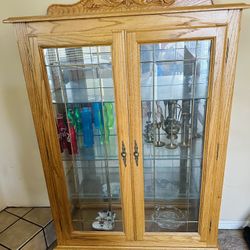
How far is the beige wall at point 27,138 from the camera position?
142 centimetres

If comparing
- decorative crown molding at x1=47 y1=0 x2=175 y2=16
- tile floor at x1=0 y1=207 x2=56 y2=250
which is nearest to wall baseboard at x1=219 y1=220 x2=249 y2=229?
tile floor at x1=0 y1=207 x2=56 y2=250

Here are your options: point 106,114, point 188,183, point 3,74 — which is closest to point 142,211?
point 188,183

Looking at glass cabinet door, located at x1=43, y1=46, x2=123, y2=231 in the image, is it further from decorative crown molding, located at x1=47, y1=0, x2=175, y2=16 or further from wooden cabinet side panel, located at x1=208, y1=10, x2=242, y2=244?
wooden cabinet side panel, located at x1=208, y1=10, x2=242, y2=244

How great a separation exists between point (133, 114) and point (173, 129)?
A: 292 mm

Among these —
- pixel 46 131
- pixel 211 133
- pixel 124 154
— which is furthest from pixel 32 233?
pixel 211 133

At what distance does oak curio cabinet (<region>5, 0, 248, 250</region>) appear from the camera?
102cm

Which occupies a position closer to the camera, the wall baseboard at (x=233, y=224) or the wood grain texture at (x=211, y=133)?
the wood grain texture at (x=211, y=133)

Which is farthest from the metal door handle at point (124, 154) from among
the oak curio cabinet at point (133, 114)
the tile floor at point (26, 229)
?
the tile floor at point (26, 229)

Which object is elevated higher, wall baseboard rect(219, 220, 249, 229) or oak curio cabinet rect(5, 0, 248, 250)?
oak curio cabinet rect(5, 0, 248, 250)

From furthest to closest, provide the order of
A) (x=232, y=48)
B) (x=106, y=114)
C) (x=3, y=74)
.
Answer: (x=3, y=74), (x=106, y=114), (x=232, y=48)

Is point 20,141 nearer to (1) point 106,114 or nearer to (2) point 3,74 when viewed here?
(2) point 3,74

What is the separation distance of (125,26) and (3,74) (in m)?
1.00

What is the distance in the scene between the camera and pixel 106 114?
50.1 inches

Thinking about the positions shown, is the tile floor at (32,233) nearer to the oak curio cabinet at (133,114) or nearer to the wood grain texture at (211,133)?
the oak curio cabinet at (133,114)
